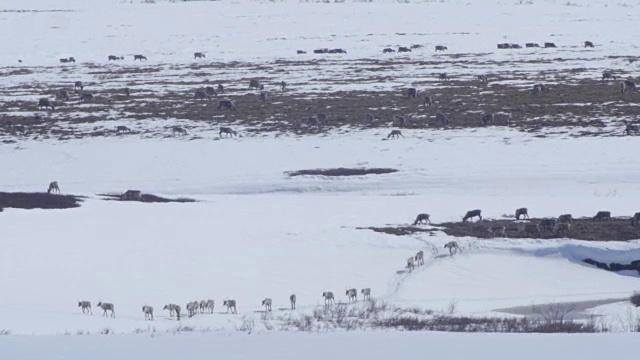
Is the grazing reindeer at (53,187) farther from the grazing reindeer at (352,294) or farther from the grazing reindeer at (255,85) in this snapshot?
the grazing reindeer at (255,85)

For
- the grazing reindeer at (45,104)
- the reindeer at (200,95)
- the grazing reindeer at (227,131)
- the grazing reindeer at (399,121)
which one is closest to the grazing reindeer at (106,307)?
the grazing reindeer at (227,131)

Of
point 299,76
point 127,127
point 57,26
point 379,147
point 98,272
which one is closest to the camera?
point 98,272

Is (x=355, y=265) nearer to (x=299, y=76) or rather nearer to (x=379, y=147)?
(x=379, y=147)

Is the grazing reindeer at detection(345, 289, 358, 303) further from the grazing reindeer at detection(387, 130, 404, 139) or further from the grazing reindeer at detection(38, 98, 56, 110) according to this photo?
the grazing reindeer at detection(38, 98, 56, 110)

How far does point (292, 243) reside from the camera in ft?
72.3

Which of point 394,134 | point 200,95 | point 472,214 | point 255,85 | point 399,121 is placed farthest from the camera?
point 255,85

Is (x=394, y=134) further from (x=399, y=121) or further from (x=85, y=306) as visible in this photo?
(x=85, y=306)

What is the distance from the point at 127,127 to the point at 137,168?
5.81 metres

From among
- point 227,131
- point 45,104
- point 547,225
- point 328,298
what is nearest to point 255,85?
point 45,104

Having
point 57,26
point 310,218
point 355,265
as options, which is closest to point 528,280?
point 355,265

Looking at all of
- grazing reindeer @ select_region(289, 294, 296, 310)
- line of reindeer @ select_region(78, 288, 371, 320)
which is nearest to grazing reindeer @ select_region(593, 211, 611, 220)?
line of reindeer @ select_region(78, 288, 371, 320)

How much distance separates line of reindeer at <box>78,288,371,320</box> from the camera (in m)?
16.6

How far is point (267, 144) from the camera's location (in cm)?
3478

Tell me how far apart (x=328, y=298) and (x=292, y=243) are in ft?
14.0
